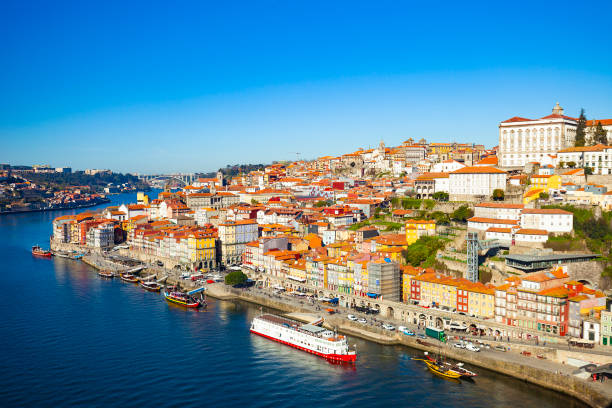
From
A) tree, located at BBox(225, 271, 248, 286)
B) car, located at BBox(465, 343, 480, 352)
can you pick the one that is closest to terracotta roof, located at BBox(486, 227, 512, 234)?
car, located at BBox(465, 343, 480, 352)

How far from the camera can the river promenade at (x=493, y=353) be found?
17453mm

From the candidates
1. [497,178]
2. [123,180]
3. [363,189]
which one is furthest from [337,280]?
[123,180]

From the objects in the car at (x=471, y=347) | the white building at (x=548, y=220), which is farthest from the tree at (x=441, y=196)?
Result: the car at (x=471, y=347)

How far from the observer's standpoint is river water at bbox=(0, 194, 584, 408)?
58.0 feet

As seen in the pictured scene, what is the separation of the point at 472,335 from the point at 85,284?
25.2m

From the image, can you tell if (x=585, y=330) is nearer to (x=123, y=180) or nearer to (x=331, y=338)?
(x=331, y=338)

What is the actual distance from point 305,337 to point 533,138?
23.7 m

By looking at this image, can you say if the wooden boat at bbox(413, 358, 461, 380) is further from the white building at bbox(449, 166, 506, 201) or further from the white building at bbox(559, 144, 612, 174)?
the white building at bbox(559, 144, 612, 174)

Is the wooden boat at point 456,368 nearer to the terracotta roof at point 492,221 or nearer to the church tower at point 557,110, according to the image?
the terracotta roof at point 492,221

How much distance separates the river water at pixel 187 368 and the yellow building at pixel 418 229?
982 cm

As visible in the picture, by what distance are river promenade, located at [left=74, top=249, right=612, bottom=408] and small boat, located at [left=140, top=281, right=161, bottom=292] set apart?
20.4ft

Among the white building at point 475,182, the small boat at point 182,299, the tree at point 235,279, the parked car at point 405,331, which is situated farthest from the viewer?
the white building at point 475,182

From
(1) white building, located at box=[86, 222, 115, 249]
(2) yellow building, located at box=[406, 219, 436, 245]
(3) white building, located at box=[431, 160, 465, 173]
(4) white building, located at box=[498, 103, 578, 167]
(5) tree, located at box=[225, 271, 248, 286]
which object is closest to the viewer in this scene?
(2) yellow building, located at box=[406, 219, 436, 245]

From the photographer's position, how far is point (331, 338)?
71.4 ft
